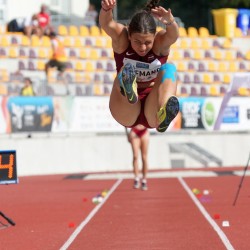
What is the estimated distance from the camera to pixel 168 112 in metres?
7.68

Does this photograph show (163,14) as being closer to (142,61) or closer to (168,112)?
(142,61)

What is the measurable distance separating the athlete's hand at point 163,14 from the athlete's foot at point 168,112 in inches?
26.9

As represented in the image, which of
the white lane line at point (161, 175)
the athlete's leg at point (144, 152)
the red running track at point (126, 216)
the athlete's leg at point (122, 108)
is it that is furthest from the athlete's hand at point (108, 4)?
the white lane line at point (161, 175)

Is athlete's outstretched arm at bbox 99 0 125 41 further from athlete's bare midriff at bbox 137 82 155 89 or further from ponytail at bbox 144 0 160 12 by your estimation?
athlete's bare midriff at bbox 137 82 155 89

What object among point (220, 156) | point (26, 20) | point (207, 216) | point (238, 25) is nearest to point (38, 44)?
point (26, 20)

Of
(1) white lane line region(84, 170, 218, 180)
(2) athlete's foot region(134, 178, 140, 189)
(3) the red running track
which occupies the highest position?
(3) the red running track

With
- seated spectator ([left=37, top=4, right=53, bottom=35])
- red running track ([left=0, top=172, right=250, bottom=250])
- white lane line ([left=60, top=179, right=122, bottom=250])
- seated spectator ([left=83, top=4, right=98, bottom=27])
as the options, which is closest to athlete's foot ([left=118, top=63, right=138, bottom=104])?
red running track ([left=0, top=172, right=250, bottom=250])

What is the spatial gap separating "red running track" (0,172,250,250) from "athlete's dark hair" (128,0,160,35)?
249 cm

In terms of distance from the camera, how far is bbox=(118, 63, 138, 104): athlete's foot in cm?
769

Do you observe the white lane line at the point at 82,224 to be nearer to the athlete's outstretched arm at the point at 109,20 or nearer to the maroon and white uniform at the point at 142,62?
the maroon and white uniform at the point at 142,62

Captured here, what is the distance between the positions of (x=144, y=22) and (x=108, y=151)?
14.0m

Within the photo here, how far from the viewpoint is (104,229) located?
10.7 metres

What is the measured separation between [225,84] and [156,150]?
5.68 meters

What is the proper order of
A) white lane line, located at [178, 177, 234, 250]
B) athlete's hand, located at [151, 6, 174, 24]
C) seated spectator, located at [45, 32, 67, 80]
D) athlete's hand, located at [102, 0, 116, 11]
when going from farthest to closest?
seated spectator, located at [45, 32, 67, 80] → white lane line, located at [178, 177, 234, 250] → athlete's hand, located at [151, 6, 174, 24] → athlete's hand, located at [102, 0, 116, 11]
